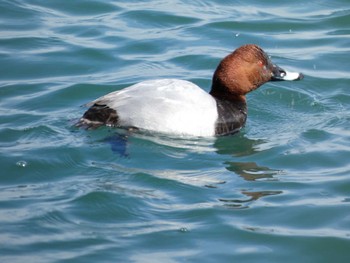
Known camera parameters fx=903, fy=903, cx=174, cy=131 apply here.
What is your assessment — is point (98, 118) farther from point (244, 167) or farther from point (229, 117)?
point (244, 167)

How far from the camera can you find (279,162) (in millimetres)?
7762

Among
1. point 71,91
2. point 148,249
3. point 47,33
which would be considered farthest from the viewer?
point 47,33

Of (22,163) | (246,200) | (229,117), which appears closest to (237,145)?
(229,117)

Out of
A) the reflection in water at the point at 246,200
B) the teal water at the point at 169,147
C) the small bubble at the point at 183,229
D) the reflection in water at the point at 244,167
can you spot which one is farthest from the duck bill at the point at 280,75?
the small bubble at the point at 183,229

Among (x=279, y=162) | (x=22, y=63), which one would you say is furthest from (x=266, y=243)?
(x=22, y=63)

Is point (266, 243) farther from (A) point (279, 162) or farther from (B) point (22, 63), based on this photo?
(B) point (22, 63)

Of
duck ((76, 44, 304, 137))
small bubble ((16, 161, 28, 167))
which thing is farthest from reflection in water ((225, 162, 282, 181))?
small bubble ((16, 161, 28, 167))

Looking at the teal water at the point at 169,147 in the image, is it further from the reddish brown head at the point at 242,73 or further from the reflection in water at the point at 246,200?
the reddish brown head at the point at 242,73

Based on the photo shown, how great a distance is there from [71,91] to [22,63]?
117cm

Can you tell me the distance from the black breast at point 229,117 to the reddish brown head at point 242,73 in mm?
133

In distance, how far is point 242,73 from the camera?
340 inches

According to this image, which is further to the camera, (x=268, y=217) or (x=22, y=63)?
(x=22, y=63)

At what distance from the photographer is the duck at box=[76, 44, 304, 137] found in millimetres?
8078

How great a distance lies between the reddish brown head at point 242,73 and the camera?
857cm
